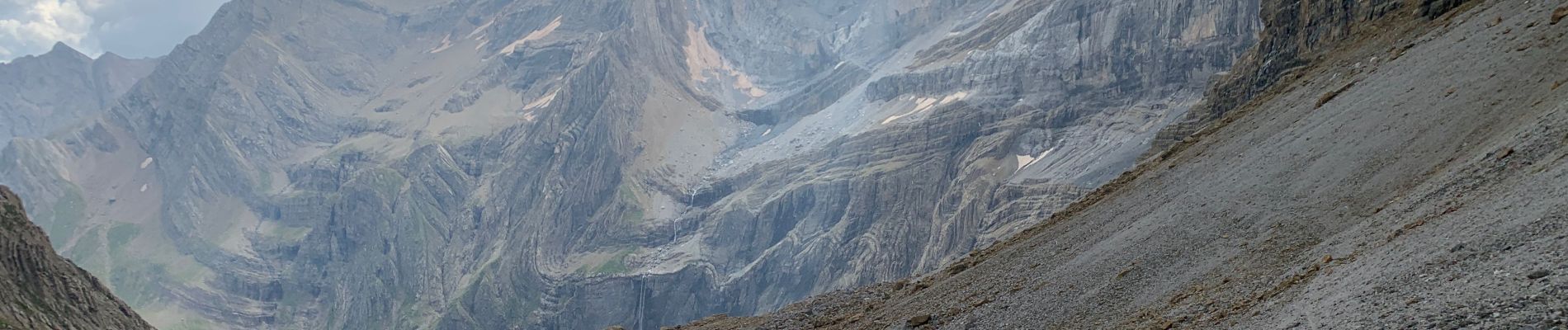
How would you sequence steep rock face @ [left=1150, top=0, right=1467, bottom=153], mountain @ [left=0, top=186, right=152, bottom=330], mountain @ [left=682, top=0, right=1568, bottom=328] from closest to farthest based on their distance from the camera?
mountain @ [left=682, top=0, right=1568, bottom=328] → mountain @ [left=0, top=186, right=152, bottom=330] → steep rock face @ [left=1150, top=0, right=1467, bottom=153]

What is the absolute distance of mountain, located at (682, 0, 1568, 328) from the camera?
2280 cm

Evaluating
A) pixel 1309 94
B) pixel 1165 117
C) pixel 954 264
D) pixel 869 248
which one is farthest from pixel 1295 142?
pixel 869 248

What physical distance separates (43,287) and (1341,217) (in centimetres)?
5232

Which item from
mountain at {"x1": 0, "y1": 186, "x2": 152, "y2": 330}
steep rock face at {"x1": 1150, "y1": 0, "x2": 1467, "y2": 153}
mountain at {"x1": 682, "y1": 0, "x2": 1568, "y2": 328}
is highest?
mountain at {"x1": 0, "y1": 186, "x2": 152, "y2": 330}

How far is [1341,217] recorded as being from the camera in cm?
3284

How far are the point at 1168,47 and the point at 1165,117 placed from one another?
74.7ft

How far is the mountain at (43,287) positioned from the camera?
167 ft

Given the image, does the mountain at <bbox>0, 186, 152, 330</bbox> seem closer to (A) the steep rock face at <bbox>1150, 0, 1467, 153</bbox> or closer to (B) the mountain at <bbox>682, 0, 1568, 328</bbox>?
(B) the mountain at <bbox>682, 0, 1568, 328</bbox>

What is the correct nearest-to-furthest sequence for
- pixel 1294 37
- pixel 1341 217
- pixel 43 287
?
pixel 1341 217 < pixel 43 287 < pixel 1294 37

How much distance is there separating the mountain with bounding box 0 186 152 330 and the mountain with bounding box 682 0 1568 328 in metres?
27.7

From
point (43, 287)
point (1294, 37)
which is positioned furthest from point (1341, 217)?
point (43, 287)

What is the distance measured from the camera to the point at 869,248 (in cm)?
19338

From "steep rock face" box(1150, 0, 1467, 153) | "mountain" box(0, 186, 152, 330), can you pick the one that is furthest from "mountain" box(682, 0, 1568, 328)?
"mountain" box(0, 186, 152, 330)

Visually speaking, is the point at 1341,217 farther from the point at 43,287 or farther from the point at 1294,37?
the point at 43,287
